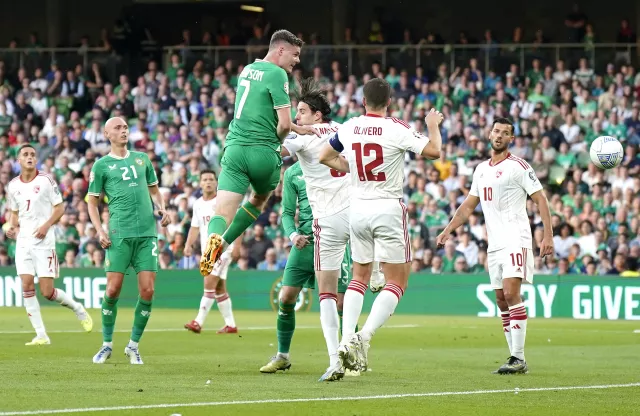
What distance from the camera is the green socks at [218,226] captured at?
1069cm

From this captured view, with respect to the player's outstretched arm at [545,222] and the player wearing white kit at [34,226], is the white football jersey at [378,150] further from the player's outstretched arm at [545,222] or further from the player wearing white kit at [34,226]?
the player wearing white kit at [34,226]

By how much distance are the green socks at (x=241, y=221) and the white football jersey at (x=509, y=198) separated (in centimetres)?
275

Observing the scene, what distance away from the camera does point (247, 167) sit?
426 inches

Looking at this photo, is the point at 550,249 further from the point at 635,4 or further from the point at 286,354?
the point at 635,4

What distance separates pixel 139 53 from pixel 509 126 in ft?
75.5

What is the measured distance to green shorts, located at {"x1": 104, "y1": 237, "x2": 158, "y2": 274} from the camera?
42.8 feet

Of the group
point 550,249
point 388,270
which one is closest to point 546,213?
point 550,249

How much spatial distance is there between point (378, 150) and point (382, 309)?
1330 mm

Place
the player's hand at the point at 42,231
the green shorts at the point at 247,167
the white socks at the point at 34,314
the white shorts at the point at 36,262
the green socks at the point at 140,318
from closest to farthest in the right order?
the green shorts at the point at 247,167
the green socks at the point at 140,318
the white socks at the point at 34,314
the player's hand at the point at 42,231
the white shorts at the point at 36,262

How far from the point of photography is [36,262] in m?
17.1

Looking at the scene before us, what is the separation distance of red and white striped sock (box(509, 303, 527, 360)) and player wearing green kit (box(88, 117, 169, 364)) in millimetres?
3703

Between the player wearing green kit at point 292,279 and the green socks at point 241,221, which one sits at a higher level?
the green socks at point 241,221

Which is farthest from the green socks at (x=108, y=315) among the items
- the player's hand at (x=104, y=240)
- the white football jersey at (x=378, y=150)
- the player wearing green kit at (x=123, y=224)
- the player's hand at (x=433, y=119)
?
the player's hand at (x=433, y=119)

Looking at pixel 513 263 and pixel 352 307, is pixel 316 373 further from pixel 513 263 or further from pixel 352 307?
pixel 513 263
